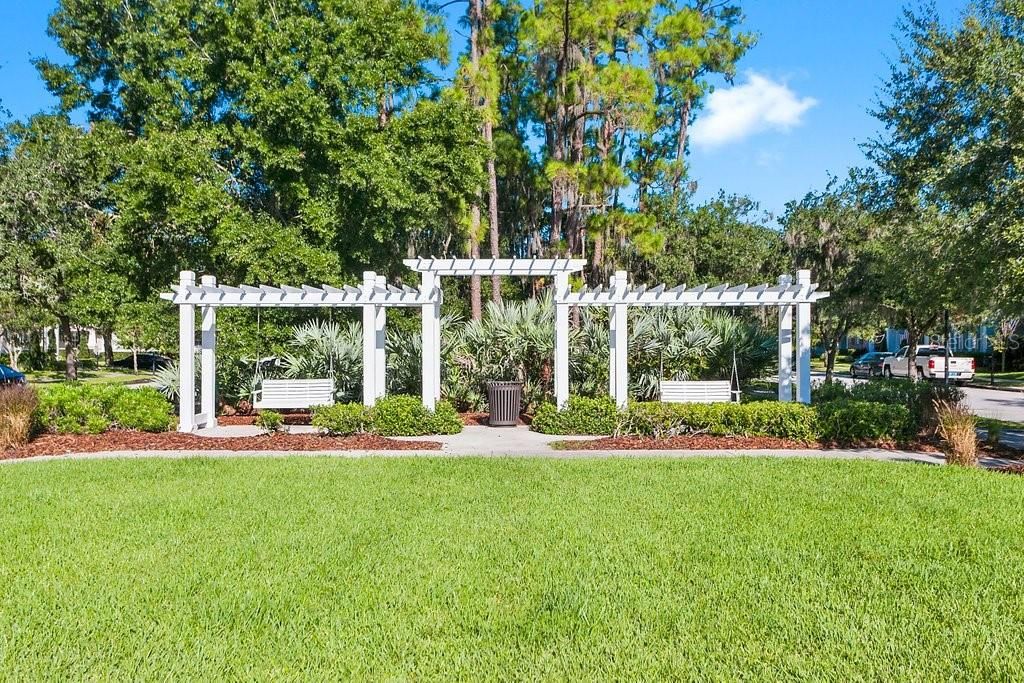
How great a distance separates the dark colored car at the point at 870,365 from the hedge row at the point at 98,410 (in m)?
28.4

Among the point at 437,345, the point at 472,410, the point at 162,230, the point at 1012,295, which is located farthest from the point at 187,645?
the point at 162,230

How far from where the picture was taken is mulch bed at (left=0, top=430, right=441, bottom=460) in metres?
9.45

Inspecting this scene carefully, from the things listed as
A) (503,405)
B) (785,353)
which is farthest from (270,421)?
(785,353)

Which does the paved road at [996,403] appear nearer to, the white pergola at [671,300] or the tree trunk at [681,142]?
the white pergola at [671,300]

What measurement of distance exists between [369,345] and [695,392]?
5.85 m

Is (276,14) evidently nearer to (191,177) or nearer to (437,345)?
(191,177)

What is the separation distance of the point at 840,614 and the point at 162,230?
17908 mm

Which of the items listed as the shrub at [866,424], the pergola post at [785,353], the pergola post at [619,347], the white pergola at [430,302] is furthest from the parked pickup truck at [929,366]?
the pergola post at [619,347]

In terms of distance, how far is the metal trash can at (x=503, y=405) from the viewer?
12.1m

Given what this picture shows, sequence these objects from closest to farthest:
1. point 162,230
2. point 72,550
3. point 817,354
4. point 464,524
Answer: point 72,550, point 464,524, point 162,230, point 817,354

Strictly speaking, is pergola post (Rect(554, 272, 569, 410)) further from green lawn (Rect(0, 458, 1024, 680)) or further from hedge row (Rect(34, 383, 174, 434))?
hedge row (Rect(34, 383, 174, 434))

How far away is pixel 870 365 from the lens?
30.1 metres

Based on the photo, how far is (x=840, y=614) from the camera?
3.47 meters

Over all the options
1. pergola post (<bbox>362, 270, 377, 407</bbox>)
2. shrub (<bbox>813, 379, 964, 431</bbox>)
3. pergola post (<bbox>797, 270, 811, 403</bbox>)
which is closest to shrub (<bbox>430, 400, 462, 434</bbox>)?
pergola post (<bbox>362, 270, 377, 407</bbox>)
